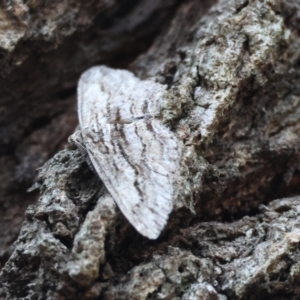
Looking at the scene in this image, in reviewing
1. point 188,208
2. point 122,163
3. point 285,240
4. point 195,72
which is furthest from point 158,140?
point 285,240

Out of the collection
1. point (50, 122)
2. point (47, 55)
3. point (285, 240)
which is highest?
point (47, 55)

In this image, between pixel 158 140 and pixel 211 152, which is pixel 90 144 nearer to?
pixel 158 140

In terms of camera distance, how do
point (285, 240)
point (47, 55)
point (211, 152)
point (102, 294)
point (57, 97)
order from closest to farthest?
1. point (102, 294)
2. point (285, 240)
3. point (211, 152)
4. point (47, 55)
5. point (57, 97)

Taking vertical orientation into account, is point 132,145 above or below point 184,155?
above
